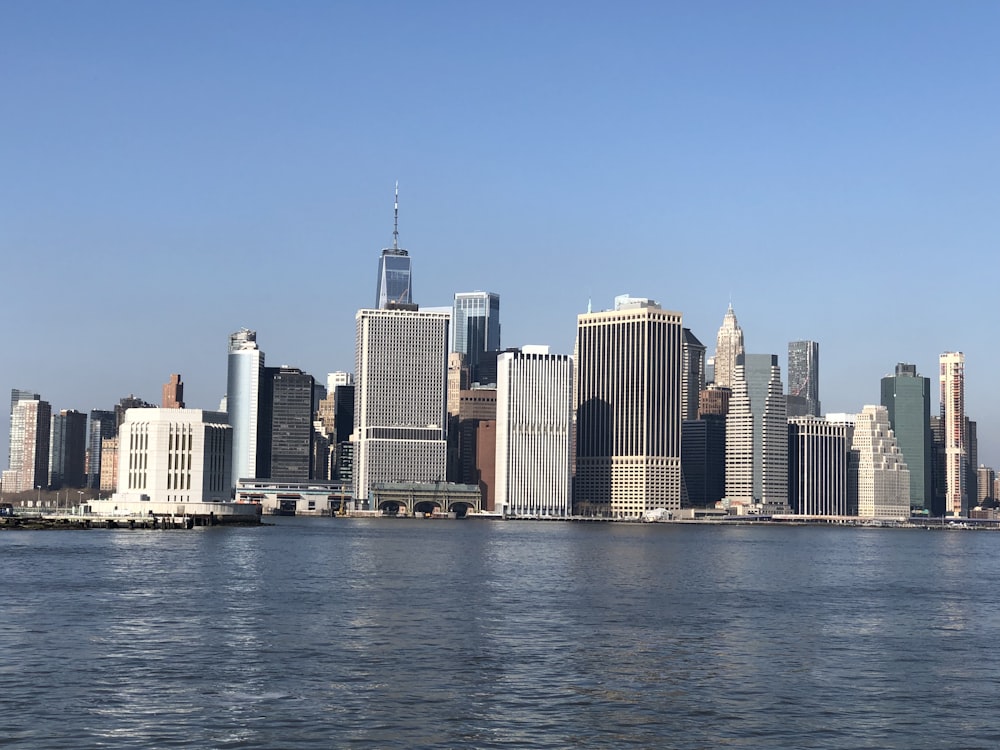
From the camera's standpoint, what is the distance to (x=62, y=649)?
6844 centimetres

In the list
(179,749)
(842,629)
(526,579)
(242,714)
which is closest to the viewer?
(179,749)

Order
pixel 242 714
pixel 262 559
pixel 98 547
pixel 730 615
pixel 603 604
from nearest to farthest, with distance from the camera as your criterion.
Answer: pixel 242 714
pixel 730 615
pixel 603 604
pixel 262 559
pixel 98 547

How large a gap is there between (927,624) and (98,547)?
4419 inches

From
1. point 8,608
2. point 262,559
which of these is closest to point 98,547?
point 262,559

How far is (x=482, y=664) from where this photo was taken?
6606cm

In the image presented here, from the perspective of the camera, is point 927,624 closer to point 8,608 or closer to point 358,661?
point 358,661

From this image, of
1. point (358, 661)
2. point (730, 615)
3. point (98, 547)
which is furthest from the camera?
point (98, 547)

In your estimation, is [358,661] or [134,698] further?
[358,661]

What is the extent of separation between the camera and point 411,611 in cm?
9062

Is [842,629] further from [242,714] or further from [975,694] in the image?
[242,714]

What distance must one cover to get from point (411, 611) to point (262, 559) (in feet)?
223

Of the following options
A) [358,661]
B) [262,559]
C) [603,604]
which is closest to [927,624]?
[603,604]

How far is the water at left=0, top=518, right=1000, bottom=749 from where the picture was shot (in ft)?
168

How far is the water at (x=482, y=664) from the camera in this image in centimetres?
5106
